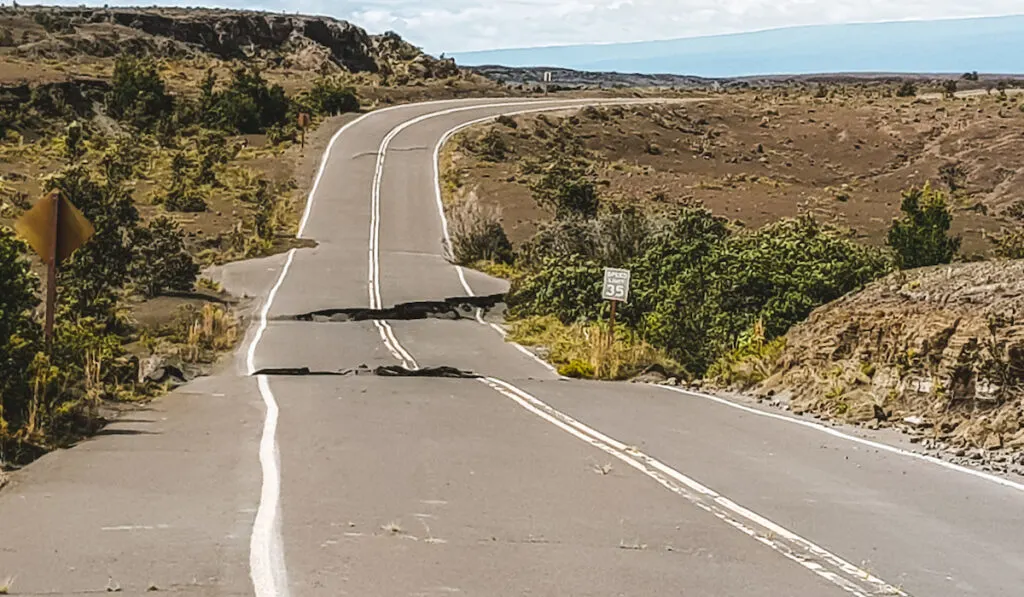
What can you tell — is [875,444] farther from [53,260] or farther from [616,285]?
[616,285]

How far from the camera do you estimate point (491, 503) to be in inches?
369

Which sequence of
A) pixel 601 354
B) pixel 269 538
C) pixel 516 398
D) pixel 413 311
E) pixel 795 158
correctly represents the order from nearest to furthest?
pixel 269 538
pixel 516 398
pixel 601 354
pixel 413 311
pixel 795 158

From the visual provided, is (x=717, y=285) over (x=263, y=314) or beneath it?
over

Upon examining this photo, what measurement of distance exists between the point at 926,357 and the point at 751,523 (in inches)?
278

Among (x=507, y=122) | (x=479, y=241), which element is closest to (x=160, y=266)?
(x=479, y=241)

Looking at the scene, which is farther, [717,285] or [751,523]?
[717,285]

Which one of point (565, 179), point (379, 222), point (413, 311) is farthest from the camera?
point (565, 179)

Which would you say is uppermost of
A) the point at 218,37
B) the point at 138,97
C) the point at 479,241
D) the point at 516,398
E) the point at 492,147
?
the point at 218,37

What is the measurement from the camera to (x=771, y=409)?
1669cm

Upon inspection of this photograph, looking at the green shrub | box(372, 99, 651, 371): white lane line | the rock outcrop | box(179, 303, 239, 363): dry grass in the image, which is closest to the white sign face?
the green shrub

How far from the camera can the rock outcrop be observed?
44.8ft

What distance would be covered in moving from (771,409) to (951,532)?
25.8 ft

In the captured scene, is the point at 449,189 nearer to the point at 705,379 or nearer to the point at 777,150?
the point at 777,150

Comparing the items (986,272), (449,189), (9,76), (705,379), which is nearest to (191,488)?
(986,272)
